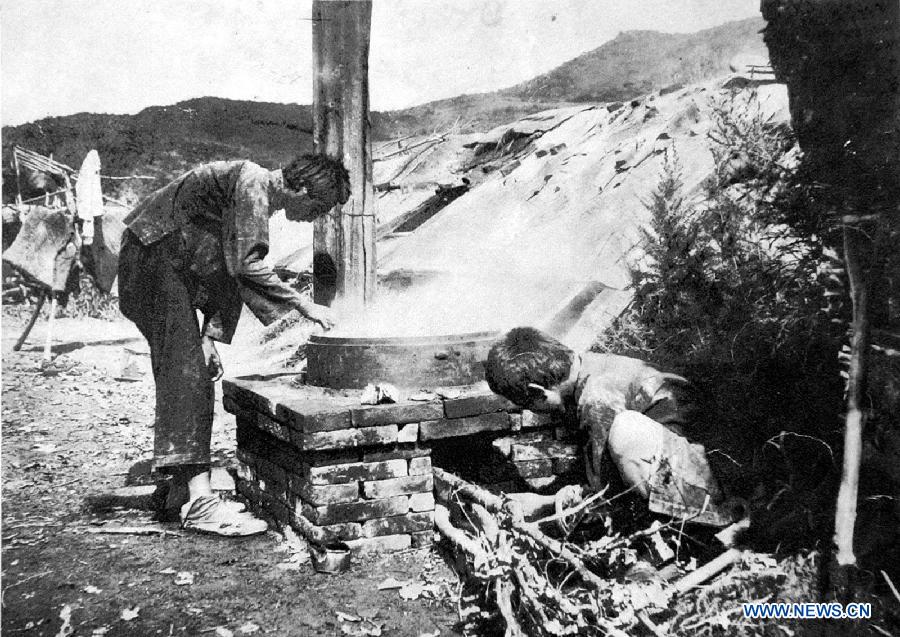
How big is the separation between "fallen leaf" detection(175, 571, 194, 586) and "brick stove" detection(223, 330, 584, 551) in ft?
1.82

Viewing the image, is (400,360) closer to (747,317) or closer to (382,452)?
(382,452)

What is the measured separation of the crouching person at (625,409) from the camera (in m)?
2.70

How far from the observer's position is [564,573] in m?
2.79

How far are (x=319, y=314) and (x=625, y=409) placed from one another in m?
1.82

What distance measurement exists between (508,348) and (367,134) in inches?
67.3

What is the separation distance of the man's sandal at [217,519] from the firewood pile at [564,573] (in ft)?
3.91

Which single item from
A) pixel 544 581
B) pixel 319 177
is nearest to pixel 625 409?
pixel 544 581

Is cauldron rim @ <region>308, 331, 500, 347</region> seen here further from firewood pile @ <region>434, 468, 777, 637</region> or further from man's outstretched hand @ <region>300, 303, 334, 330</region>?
firewood pile @ <region>434, 468, 777, 637</region>

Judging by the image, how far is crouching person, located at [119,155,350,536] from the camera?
12.1 ft

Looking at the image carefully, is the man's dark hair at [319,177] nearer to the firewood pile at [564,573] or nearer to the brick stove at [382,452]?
the brick stove at [382,452]

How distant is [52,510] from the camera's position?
4.11 meters

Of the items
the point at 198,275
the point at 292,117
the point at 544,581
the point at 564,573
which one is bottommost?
the point at 564,573

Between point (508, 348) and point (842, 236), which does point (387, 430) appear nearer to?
point (508, 348)

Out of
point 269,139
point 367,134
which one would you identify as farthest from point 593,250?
point 269,139
